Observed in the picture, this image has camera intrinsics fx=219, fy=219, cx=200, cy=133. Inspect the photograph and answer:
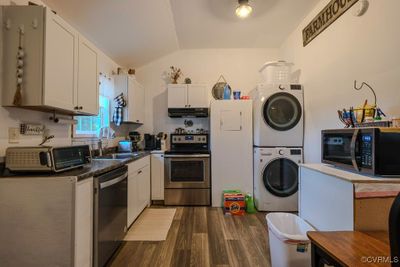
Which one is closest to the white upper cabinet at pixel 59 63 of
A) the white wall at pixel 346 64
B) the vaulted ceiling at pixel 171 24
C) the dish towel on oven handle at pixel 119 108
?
the vaulted ceiling at pixel 171 24

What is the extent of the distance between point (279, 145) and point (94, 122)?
9.07 ft

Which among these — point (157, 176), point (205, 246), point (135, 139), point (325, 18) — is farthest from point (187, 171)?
point (325, 18)

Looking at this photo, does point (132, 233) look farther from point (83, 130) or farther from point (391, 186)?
point (391, 186)

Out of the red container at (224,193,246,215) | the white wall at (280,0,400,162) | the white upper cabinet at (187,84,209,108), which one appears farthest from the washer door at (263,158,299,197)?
the white upper cabinet at (187,84,209,108)

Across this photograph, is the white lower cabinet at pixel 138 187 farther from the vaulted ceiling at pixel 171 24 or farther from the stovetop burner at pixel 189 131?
the vaulted ceiling at pixel 171 24

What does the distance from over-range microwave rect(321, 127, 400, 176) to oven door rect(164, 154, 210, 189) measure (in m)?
2.26

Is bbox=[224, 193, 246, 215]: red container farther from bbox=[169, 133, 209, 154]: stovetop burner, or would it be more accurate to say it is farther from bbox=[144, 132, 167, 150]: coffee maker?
bbox=[144, 132, 167, 150]: coffee maker

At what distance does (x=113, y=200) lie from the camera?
2.07 m

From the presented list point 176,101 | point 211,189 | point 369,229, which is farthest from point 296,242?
point 176,101

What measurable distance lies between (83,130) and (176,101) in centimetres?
163

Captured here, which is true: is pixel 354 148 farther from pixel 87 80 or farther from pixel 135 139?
pixel 135 139

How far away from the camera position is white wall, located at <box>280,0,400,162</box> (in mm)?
1761

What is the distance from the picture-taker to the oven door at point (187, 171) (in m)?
3.63

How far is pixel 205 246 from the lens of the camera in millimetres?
2369
